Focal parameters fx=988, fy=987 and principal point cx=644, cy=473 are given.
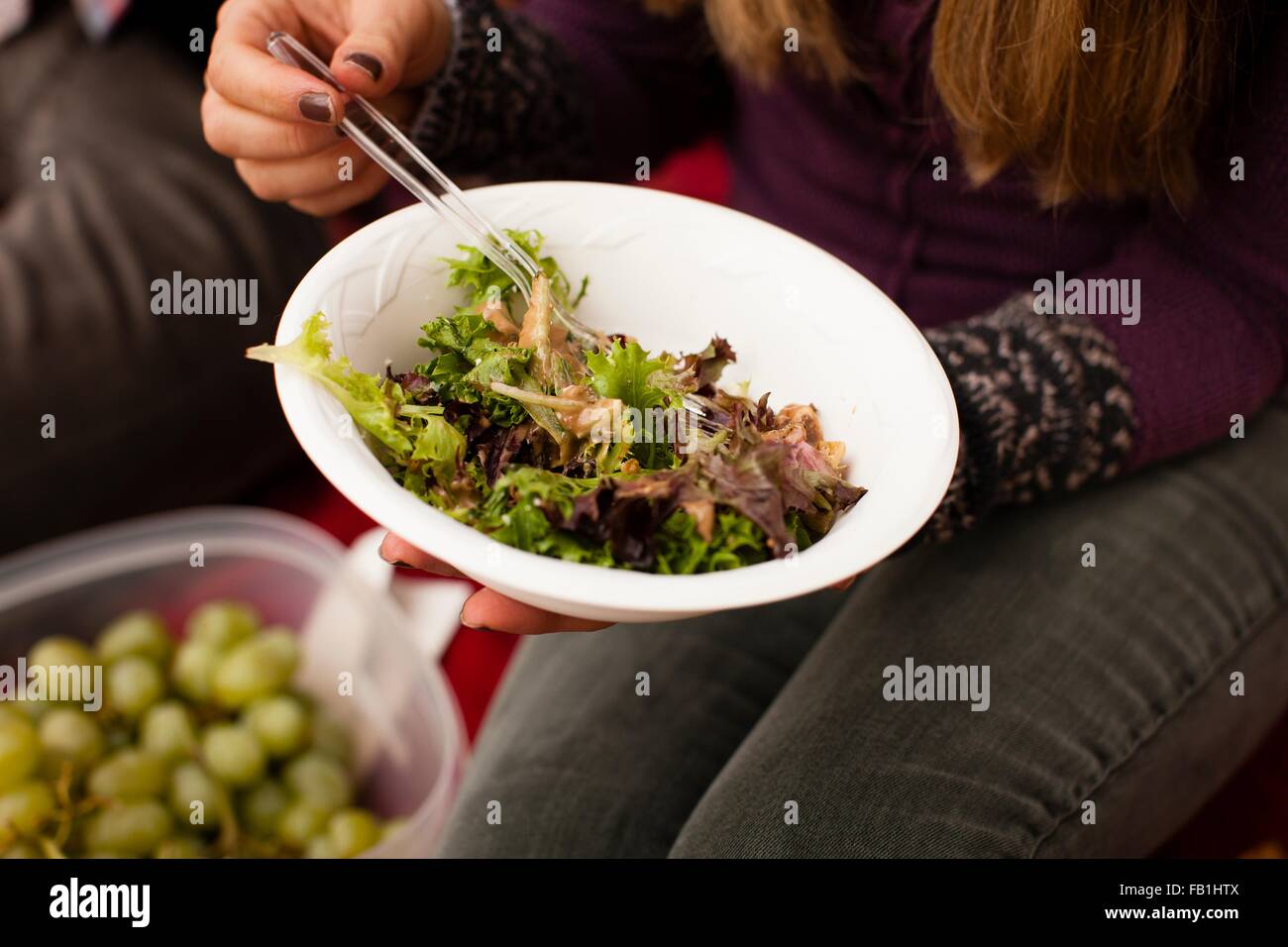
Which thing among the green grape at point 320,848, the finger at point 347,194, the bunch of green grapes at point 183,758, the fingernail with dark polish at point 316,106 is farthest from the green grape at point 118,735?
the fingernail with dark polish at point 316,106

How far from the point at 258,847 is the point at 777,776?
1.92ft

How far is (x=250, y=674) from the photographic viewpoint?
3.56 feet

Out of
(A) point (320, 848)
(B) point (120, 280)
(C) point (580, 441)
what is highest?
(B) point (120, 280)

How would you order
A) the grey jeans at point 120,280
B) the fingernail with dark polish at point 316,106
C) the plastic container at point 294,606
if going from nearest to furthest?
the fingernail with dark polish at point 316,106
the plastic container at point 294,606
the grey jeans at point 120,280

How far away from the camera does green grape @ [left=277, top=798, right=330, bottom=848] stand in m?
1.04

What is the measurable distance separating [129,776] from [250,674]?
15 cm

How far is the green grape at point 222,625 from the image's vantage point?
1.13 m

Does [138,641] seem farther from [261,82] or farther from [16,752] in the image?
[261,82]

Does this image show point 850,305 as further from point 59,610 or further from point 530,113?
point 59,610

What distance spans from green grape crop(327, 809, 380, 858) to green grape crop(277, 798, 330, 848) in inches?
0.6

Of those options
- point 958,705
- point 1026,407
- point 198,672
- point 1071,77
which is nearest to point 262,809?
point 198,672

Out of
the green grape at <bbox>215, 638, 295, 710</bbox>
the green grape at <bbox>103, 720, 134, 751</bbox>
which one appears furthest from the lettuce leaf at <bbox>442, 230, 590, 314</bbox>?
the green grape at <bbox>103, 720, 134, 751</bbox>

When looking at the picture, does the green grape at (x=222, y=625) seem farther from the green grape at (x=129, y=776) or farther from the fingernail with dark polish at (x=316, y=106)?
the fingernail with dark polish at (x=316, y=106)

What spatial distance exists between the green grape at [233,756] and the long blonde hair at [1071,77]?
870 millimetres
